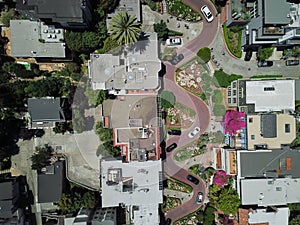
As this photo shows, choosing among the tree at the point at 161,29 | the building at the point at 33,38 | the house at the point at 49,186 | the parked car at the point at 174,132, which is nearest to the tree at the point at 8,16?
the building at the point at 33,38

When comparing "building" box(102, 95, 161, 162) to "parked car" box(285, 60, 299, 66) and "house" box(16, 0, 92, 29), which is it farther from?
"parked car" box(285, 60, 299, 66)

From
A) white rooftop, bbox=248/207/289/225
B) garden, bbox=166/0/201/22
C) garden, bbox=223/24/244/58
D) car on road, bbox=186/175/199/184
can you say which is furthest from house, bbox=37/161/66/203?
garden, bbox=223/24/244/58

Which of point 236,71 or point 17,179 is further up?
point 236,71

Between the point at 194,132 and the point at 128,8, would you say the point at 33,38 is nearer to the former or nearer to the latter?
the point at 128,8

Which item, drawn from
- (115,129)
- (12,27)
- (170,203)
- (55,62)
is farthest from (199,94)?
(12,27)

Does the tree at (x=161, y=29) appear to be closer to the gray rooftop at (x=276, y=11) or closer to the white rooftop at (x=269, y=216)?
the gray rooftop at (x=276, y=11)

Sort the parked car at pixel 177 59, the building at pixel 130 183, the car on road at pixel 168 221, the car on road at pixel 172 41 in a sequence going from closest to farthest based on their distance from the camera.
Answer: the building at pixel 130 183 → the car on road at pixel 172 41 → the parked car at pixel 177 59 → the car on road at pixel 168 221

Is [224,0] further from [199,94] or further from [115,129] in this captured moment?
[115,129]
